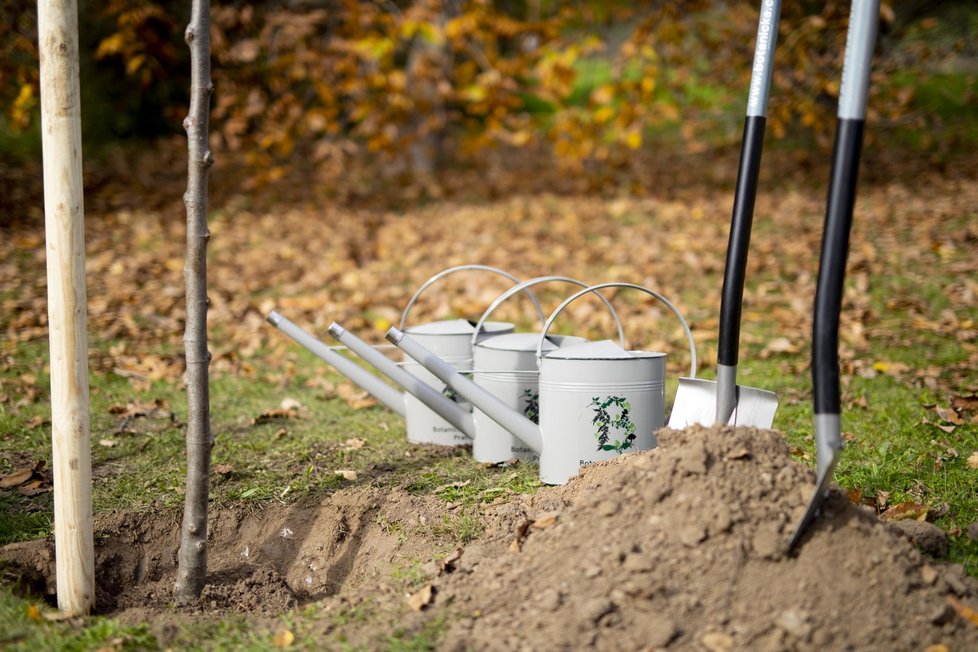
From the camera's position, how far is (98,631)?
239 cm

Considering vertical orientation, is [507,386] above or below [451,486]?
above

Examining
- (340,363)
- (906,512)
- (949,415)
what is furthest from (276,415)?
(949,415)

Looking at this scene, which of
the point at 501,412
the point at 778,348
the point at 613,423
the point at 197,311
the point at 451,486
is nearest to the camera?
the point at 197,311

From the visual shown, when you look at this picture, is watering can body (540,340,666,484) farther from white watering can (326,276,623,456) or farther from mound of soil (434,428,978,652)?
mound of soil (434,428,978,652)

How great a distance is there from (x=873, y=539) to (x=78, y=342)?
217 cm

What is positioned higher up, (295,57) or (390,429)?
(295,57)

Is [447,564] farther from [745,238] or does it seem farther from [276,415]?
[276,415]

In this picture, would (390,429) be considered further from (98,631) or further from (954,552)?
(954,552)

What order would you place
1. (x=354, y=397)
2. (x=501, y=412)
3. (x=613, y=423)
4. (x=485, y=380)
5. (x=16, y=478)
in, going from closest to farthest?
1. (x=613, y=423)
2. (x=501, y=412)
3. (x=16, y=478)
4. (x=485, y=380)
5. (x=354, y=397)

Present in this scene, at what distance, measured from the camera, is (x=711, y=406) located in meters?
2.97

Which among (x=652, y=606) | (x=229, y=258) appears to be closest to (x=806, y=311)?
(x=652, y=606)

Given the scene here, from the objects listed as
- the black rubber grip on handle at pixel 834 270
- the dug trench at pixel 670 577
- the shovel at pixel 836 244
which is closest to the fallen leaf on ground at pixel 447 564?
the dug trench at pixel 670 577

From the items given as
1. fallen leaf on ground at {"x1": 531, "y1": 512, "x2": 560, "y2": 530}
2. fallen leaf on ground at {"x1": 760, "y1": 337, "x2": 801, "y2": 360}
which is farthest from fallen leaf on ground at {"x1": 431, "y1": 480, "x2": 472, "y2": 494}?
fallen leaf on ground at {"x1": 760, "y1": 337, "x2": 801, "y2": 360}

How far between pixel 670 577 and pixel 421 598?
26.3 inches
